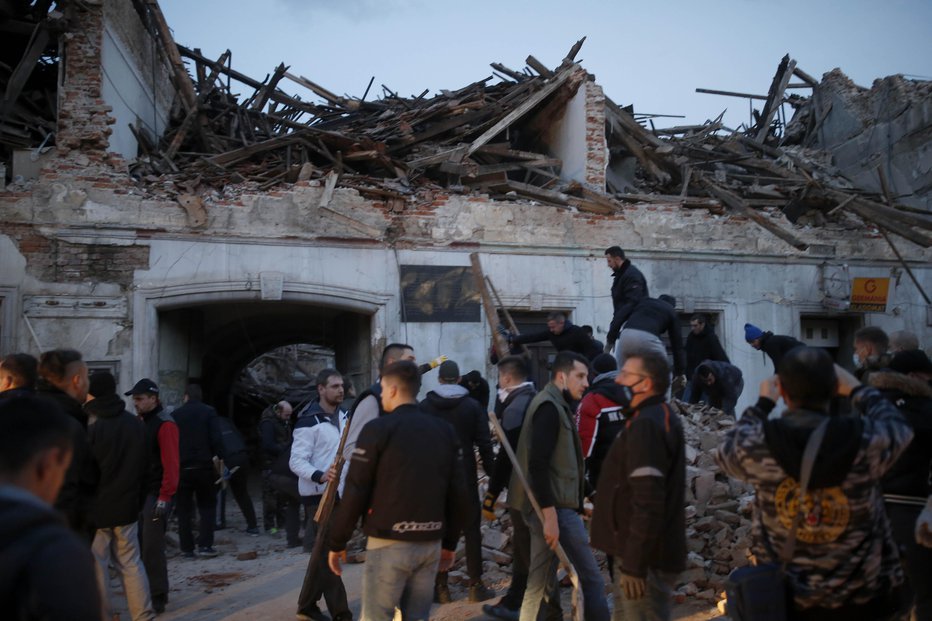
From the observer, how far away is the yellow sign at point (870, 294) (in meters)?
13.8

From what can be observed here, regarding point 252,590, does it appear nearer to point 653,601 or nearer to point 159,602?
point 159,602

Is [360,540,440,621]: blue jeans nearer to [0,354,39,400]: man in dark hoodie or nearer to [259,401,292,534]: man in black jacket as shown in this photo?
[0,354,39,400]: man in dark hoodie

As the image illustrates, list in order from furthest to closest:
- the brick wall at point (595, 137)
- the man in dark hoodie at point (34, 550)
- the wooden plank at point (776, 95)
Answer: the wooden plank at point (776, 95), the brick wall at point (595, 137), the man in dark hoodie at point (34, 550)

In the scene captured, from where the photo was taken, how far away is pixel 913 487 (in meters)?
4.22

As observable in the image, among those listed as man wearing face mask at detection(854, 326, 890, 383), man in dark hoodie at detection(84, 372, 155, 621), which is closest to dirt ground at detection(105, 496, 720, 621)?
man in dark hoodie at detection(84, 372, 155, 621)

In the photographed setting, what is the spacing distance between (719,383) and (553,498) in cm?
551

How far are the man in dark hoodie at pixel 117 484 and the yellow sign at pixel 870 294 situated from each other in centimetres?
1252

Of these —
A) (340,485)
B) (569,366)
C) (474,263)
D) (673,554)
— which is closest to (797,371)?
(673,554)

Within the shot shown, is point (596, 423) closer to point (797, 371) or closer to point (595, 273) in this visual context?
point (797, 371)

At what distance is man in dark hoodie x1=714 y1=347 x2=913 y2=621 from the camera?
2.97 meters

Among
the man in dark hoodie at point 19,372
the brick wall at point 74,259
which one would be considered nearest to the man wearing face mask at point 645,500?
the man in dark hoodie at point 19,372

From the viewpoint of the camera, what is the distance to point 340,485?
535 centimetres

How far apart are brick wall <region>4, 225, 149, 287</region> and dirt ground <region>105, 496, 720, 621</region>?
156 inches

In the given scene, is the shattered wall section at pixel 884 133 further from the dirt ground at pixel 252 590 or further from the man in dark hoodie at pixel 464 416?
the dirt ground at pixel 252 590
